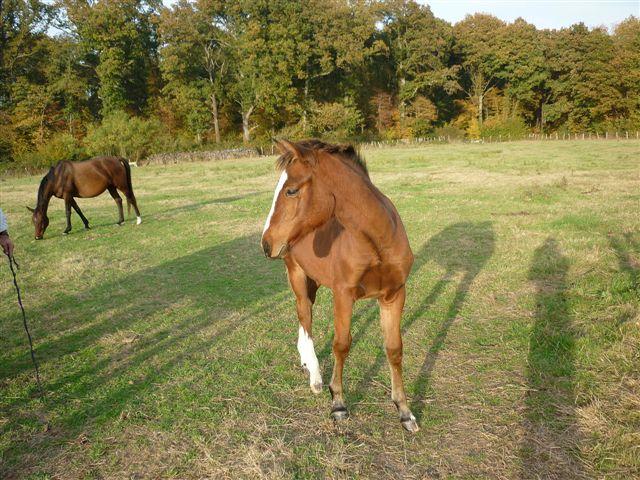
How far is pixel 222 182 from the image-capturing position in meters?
19.8

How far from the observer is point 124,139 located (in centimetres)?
3578

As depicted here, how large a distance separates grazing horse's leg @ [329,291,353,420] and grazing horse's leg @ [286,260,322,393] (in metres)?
0.44

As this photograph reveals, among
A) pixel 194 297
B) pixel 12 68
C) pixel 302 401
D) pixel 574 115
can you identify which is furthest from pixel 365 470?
pixel 574 115

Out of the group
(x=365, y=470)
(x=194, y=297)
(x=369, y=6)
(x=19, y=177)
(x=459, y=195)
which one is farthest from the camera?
(x=369, y=6)

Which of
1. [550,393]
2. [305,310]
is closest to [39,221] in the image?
[305,310]

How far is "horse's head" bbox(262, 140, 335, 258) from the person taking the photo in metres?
2.59

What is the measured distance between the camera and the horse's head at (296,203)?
259 centimetres

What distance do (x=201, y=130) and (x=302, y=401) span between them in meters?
44.0

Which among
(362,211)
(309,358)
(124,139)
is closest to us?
(362,211)

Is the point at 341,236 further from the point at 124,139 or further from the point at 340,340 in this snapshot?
the point at 124,139

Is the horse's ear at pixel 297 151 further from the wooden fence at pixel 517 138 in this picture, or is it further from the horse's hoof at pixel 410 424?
the wooden fence at pixel 517 138

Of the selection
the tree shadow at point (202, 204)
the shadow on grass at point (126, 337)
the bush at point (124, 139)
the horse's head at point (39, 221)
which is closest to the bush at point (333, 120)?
the bush at point (124, 139)

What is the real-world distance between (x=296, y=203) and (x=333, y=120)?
145 ft

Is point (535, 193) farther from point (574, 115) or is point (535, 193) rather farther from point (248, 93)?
point (574, 115)
